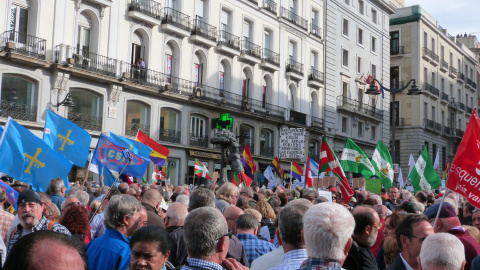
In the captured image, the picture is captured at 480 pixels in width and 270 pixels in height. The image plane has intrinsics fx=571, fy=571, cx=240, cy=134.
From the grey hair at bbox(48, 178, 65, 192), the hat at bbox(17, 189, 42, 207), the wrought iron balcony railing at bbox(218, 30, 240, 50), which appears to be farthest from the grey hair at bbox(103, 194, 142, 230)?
the wrought iron balcony railing at bbox(218, 30, 240, 50)

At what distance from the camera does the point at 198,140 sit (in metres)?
30.4

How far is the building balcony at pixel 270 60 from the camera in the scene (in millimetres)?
34938

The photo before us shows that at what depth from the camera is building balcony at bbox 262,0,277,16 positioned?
3541 centimetres

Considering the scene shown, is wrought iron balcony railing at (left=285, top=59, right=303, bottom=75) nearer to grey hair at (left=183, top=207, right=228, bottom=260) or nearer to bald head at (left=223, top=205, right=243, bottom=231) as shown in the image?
bald head at (left=223, top=205, right=243, bottom=231)

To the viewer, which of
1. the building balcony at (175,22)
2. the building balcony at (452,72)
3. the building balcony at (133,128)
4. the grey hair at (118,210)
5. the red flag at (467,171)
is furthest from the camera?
the building balcony at (452,72)

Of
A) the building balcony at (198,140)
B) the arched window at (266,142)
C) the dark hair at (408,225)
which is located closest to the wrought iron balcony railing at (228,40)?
the building balcony at (198,140)

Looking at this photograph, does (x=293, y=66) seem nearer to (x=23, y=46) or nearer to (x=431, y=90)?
(x=23, y=46)

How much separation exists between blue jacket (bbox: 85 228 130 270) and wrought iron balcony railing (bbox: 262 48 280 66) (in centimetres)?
3106

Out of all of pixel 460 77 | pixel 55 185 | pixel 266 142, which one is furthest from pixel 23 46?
pixel 460 77

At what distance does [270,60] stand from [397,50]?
2198 cm

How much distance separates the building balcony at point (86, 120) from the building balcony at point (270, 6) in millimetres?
14572

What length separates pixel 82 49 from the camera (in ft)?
81.2

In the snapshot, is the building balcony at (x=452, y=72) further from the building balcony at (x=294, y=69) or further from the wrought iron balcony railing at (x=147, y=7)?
the wrought iron balcony railing at (x=147, y=7)

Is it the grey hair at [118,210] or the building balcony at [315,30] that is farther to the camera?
the building balcony at [315,30]
